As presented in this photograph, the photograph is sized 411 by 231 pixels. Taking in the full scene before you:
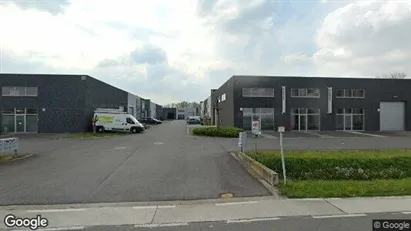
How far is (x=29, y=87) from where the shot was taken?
33031 millimetres

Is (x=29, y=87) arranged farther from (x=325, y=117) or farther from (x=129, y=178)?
(x=325, y=117)

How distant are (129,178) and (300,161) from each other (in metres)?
6.32

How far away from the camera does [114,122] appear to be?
35.2 metres

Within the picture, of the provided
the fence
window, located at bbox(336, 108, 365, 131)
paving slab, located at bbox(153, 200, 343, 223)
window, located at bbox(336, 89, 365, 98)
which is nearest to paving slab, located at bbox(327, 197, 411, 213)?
paving slab, located at bbox(153, 200, 343, 223)

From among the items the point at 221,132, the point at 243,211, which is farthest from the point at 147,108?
the point at 243,211

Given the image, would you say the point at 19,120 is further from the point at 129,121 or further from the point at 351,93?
the point at 351,93

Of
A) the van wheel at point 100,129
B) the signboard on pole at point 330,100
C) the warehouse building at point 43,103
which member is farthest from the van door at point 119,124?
the signboard on pole at point 330,100

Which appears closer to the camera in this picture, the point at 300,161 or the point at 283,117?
the point at 300,161

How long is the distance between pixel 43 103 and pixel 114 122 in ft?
24.1

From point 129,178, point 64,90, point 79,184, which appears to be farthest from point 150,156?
point 64,90

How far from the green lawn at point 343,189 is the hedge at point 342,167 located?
2.00 meters

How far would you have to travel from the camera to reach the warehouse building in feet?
107

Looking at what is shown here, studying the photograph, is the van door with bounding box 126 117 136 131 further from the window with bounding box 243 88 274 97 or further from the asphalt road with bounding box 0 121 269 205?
the asphalt road with bounding box 0 121 269 205

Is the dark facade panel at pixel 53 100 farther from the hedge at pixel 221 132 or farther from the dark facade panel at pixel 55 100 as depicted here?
the hedge at pixel 221 132
